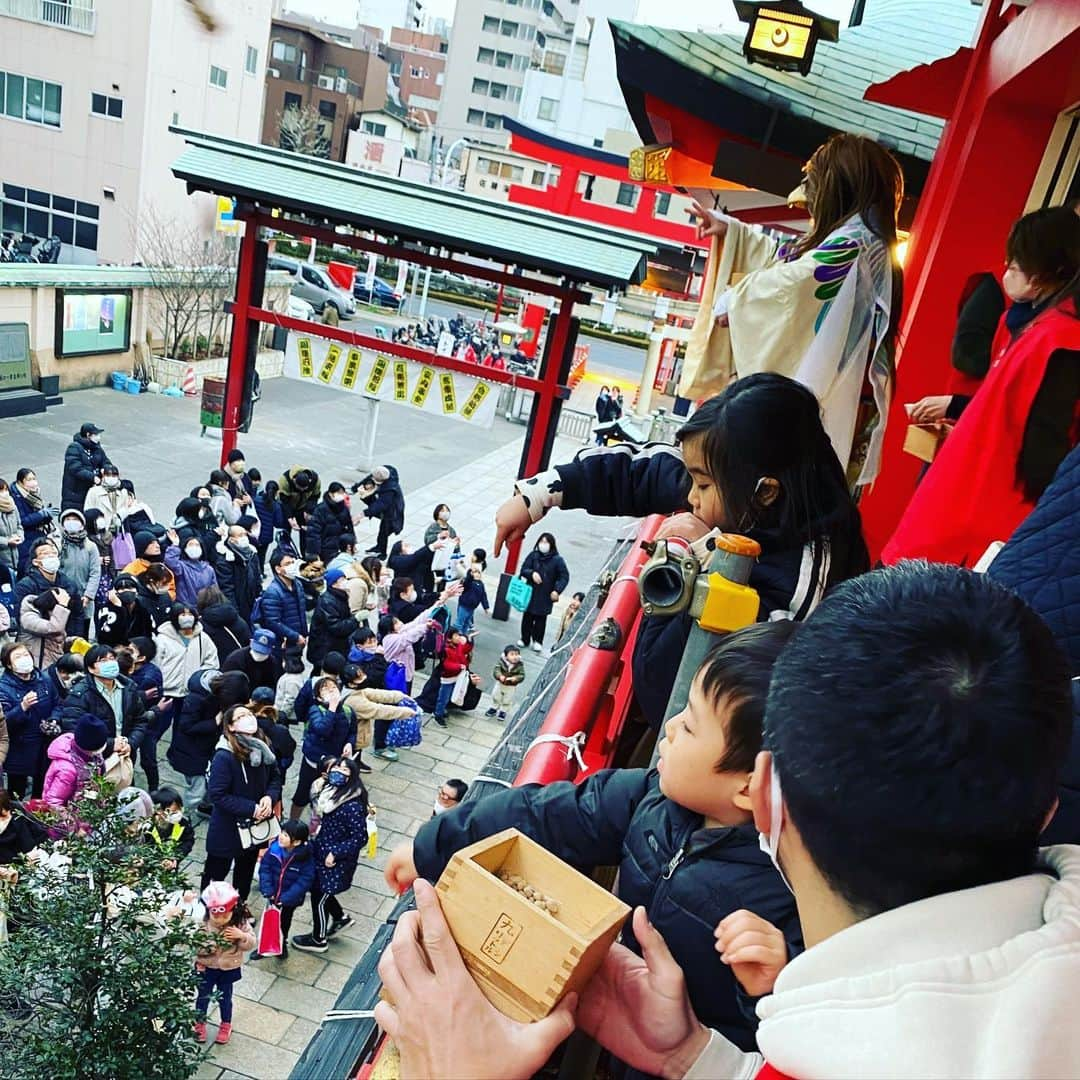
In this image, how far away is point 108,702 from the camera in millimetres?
6785

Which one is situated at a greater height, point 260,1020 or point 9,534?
point 9,534

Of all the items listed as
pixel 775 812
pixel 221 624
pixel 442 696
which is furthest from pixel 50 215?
pixel 775 812

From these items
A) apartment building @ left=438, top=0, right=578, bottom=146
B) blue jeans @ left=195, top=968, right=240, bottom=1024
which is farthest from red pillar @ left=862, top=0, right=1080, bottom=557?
apartment building @ left=438, top=0, right=578, bottom=146

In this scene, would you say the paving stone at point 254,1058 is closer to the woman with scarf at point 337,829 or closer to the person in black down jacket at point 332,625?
the woman with scarf at point 337,829

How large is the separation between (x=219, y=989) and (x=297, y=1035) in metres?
0.67

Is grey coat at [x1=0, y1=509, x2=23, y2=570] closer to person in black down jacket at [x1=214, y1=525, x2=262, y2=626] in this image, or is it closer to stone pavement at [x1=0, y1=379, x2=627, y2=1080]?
person in black down jacket at [x1=214, y1=525, x2=262, y2=626]

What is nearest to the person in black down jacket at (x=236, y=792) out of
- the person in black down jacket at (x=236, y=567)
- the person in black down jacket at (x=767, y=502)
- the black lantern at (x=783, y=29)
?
the person in black down jacket at (x=236, y=567)

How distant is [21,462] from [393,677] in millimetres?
9772

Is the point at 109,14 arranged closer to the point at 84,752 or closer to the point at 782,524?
the point at 84,752

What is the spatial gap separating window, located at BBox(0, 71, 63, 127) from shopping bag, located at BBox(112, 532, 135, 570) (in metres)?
23.2

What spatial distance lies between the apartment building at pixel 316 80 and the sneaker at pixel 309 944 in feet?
149

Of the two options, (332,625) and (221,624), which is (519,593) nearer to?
(332,625)

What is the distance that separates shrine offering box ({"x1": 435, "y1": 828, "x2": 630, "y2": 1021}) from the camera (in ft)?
3.59

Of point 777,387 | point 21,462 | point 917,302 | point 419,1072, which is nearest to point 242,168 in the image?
point 21,462
